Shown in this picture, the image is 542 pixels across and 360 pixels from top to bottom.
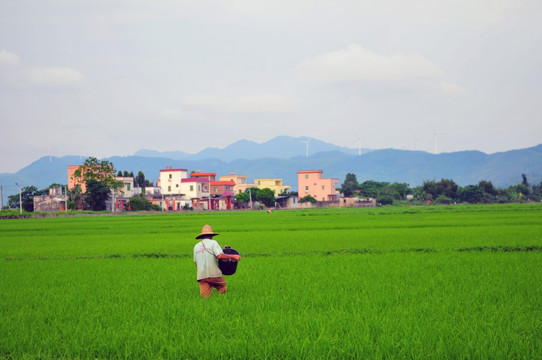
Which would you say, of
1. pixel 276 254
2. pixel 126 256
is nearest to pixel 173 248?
pixel 126 256

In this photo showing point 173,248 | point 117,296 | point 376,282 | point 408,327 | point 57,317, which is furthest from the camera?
point 173,248

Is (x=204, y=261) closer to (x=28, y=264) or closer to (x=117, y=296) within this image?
(x=117, y=296)

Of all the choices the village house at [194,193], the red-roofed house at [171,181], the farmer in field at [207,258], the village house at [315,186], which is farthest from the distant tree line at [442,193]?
the farmer in field at [207,258]

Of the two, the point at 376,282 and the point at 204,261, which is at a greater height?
the point at 204,261

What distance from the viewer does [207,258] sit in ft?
26.3

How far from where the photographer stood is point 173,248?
18109 mm

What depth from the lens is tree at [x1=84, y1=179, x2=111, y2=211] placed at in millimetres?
62803

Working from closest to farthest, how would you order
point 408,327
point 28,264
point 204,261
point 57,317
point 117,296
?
point 408,327, point 57,317, point 204,261, point 117,296, point 28,264

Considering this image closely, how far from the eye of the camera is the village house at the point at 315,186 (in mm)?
97125

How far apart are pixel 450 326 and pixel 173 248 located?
1306 centimetres

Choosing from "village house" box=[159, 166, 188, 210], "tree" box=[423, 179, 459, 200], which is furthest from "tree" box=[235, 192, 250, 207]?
"tree" box=[423, 179, 459, 200]

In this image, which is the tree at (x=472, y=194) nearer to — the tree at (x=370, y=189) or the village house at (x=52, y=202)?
the tree at (x=370, y=189)

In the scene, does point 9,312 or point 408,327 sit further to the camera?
point 9,312

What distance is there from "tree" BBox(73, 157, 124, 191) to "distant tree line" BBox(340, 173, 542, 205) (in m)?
52.0
